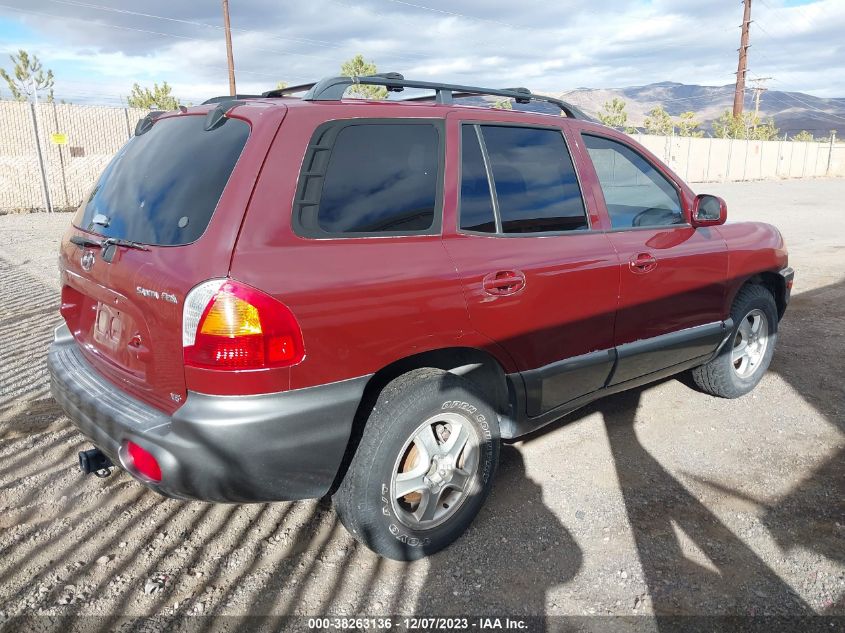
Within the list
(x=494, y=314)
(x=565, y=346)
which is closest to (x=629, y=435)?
(x=565, y=346)

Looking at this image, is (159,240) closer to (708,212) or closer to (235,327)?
(235,327)

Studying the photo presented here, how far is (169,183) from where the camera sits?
249 centimetres

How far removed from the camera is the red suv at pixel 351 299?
2158 millimetres

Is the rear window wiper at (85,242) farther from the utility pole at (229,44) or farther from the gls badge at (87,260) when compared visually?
the utility pole at (229,44)

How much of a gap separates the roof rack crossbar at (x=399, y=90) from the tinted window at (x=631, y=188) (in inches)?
9.6

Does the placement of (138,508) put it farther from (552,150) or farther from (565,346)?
(552,150)

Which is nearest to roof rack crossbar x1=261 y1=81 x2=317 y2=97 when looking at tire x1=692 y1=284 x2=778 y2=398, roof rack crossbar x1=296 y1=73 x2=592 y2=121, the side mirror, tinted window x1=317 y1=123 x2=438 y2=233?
roof rack crossbar x1=296 y1=73 x2=592 y2=121

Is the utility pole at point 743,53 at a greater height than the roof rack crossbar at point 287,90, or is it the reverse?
the utility pole at point 743,53

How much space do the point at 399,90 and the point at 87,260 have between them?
5.47 ft

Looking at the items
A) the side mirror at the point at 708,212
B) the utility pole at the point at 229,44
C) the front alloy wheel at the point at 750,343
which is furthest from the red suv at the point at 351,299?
the utility pole at the point at 229,44

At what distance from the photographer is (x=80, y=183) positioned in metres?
18.3

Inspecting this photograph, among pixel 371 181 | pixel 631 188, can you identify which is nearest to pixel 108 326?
pixel 371 181

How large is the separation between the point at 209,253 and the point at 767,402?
395cm

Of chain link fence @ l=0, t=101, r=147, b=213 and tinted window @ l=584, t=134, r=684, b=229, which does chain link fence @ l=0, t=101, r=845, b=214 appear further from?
tinted window @ l=584, t=134, r=684, b=229
